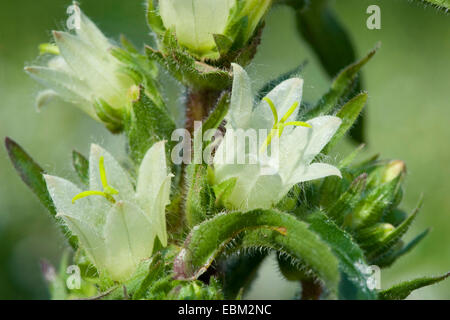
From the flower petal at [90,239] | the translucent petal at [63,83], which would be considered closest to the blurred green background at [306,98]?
the translucent petal at [63,83]

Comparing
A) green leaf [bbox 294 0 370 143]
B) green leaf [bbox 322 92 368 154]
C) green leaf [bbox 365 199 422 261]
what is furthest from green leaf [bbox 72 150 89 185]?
green leaf [bbox 294 0 370 143]

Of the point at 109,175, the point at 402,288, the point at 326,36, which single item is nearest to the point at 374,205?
the point at 402,288

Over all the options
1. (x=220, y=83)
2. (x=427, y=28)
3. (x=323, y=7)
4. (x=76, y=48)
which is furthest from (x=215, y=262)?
(x=427, y=28)

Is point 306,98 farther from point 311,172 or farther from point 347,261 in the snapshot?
point 347,261

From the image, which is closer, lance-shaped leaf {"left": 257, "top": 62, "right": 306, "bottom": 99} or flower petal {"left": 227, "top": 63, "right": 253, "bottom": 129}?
flower petal {"left": 227, "top": 63, "right": 253, "bottom": 129}

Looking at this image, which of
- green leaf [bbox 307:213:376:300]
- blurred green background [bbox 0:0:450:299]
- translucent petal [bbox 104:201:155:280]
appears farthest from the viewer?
blurred green background [bbox 0:0:450:299]

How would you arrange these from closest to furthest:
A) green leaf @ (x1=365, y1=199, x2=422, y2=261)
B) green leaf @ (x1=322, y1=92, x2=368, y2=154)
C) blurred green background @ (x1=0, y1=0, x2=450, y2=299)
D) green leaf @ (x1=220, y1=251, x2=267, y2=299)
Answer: green leaf @ (x1=322, y1=92, x2=368, y2=154) → green leaf @ (x1=365, y1=199, x2=422, y2=261) → green leaf @ (x1=220, y1=251, x2=267, y2=299) → blurred green background @ (x1=0, y1=0, x2=450, y2=299)

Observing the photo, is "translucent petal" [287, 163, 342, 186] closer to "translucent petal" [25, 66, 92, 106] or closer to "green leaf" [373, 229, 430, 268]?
"green leaf" [373, 229, 430, 268]
